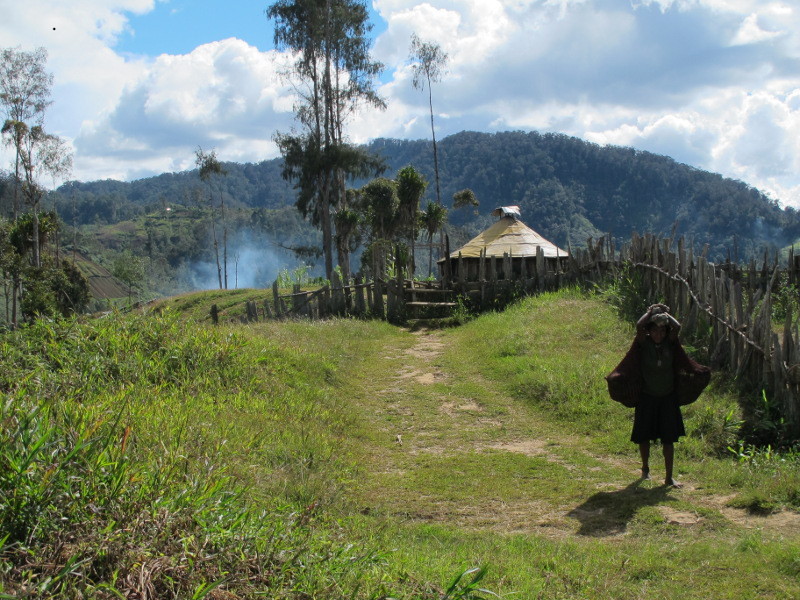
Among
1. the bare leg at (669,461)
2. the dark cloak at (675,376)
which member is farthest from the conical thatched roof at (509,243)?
the bare leg at (669,461)

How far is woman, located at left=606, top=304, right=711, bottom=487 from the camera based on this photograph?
17.9 feet

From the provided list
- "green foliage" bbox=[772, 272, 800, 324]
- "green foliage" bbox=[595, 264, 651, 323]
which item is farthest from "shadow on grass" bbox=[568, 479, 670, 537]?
"green foliage" bbox=[772, 272, 800, 324]

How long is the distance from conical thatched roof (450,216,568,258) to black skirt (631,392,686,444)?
42.7ft

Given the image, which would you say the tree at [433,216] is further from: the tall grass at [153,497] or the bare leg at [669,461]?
the bare leg at [669,461]

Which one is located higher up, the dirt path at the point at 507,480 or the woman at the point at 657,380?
the woman at the point at 657,380

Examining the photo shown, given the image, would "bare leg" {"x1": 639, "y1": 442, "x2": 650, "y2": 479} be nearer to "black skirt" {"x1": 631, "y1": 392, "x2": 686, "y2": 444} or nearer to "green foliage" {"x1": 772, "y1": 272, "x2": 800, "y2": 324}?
"black skirt" {"x1": 631, "y1": 392, "x2": 686, "y2": 444}

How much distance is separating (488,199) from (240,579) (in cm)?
10911

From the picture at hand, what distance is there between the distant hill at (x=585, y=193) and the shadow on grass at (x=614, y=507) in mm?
68612

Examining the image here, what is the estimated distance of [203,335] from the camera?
8.04 meters

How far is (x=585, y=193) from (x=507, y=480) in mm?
104119

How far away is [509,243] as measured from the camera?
19547 millimetres

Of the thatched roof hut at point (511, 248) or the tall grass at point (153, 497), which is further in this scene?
the thatched roof hut at point (511, 248)

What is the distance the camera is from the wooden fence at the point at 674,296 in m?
6.50

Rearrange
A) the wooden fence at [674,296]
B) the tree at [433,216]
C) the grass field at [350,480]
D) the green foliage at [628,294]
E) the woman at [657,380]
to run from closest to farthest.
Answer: the grass field at [350,480] → the woman at [657,380] → the wooden fence at [674,296] → the green foliage at [628,294] → the tree at [433,216]
